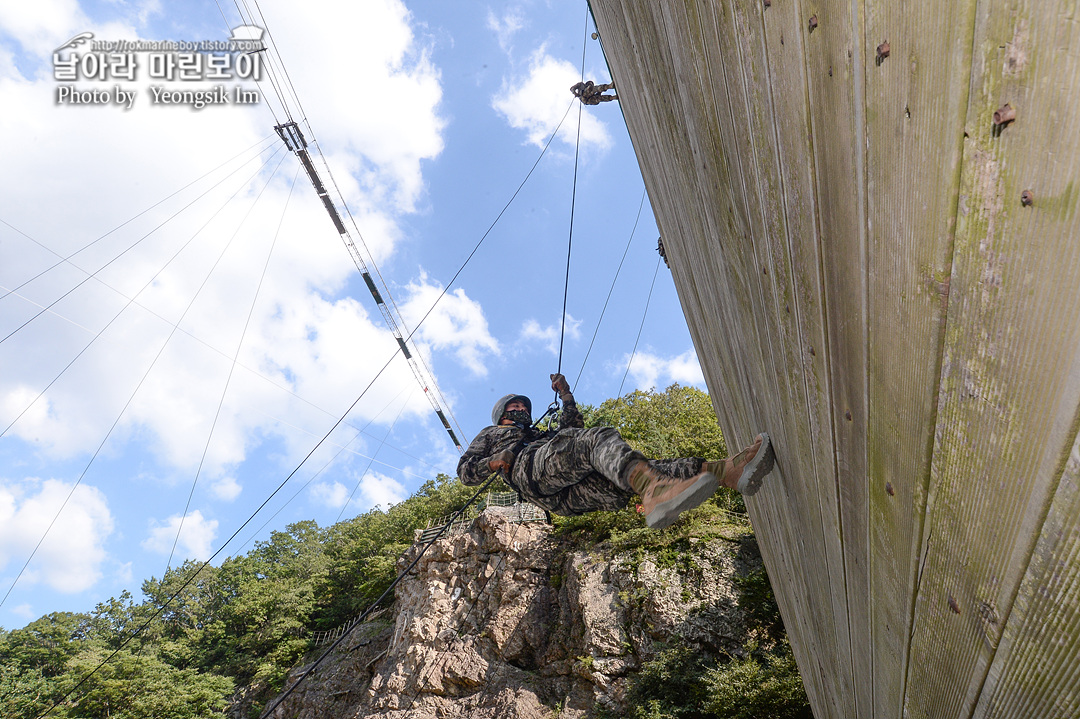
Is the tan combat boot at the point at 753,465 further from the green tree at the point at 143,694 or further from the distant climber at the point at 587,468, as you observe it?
the green tree at the point at 143,694

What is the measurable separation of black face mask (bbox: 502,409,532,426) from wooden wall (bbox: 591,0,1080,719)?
349 centimetres

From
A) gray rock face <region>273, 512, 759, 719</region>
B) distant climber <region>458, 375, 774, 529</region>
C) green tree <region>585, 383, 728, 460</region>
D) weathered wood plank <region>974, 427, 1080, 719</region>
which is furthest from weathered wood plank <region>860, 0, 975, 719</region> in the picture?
green tree <region>585, 383, 728, 460</region>

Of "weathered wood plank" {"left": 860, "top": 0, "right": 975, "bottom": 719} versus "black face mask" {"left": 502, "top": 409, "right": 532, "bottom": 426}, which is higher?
"black face mask" {"left": 502, "top": 409, "right": 532, "bottom": 426}

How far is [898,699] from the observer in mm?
1611

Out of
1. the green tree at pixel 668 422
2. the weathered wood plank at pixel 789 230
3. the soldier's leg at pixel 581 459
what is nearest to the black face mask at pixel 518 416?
the soldier's leg at pixel 581 459

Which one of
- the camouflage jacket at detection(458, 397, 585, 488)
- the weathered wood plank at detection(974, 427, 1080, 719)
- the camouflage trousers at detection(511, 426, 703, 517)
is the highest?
the camouflage jacket at detection(458, 397, 585, 488)

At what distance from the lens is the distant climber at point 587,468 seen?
8.48 ft

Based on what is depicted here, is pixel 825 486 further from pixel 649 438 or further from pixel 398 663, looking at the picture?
pixel 649 438

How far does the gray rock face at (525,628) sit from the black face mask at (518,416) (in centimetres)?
825

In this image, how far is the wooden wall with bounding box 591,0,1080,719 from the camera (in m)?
0.58

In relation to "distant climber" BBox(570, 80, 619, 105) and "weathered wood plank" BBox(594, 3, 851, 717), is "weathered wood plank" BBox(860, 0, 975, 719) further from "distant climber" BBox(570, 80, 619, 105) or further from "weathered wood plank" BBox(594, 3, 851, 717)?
"distant climber" BBox(570, 80, 619, 105)

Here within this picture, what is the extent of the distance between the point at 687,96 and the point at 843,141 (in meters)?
1.29

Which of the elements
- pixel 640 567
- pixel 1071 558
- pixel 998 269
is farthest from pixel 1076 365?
pixel 640 567

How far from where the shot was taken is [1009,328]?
649mm
